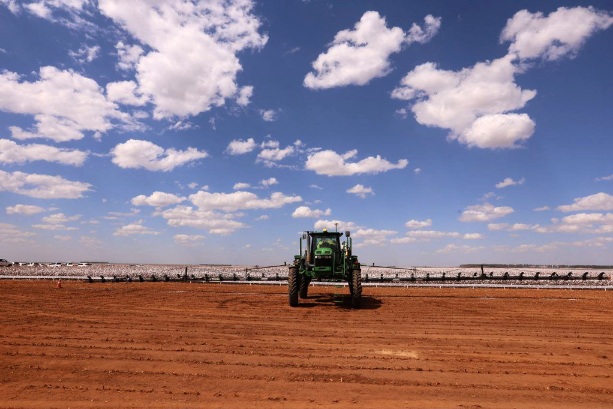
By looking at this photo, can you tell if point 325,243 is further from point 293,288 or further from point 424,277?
point 424,277

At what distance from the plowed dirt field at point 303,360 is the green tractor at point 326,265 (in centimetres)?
199

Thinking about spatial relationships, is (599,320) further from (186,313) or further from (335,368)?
(186,313)

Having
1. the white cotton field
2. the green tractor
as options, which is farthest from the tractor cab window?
the white cotton field

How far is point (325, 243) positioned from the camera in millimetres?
17156

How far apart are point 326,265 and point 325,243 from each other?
3.93 feet

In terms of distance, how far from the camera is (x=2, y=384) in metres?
6.29

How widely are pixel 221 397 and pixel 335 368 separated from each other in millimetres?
2358

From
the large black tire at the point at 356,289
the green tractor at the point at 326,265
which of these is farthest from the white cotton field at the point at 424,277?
the large black tire at the point at 356,289

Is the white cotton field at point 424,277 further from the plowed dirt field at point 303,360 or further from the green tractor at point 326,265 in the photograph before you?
the plowed dirt field at point 303,360

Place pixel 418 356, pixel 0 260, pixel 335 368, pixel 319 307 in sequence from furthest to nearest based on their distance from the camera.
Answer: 1. pixel 0 260
2. pixel 319 307
3. pixel 418 356
4. pixel 335 368

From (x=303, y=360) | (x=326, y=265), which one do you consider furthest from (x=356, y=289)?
(x=303, y=360)

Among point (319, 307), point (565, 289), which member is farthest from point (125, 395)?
point (565, 289)

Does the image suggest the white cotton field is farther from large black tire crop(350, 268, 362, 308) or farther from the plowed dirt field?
the plowed dirt field

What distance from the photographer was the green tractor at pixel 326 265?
1584 cm
